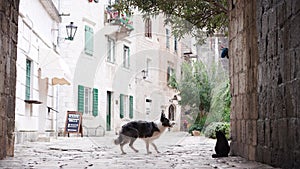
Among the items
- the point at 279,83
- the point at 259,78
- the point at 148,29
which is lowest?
the point at 279,83

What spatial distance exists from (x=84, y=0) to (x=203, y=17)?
1109 centimetres

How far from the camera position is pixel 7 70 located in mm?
6953

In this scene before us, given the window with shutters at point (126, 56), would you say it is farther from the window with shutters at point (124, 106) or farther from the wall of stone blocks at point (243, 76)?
the wall of stone blocks at point (243, 76)

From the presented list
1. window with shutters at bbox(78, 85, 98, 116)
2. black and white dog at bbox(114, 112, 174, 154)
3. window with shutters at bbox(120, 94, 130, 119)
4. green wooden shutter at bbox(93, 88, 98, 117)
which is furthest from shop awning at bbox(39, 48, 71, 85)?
window with shutters at bbox(120, 94, 130, 119)

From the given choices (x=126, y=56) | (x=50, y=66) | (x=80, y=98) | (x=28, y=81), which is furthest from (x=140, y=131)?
(x=126, y=56)

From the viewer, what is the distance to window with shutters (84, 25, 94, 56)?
22500 mm

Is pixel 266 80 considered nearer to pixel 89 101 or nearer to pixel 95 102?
pixel 89 101

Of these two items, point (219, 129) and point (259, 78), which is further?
point (219, 129)

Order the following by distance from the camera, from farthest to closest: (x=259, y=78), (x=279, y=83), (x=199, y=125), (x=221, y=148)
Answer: (x=199, y=125) < (x=221, y=148) < (x=259, y=78) < (x=279, y=83)

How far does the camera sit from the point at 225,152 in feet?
25.4

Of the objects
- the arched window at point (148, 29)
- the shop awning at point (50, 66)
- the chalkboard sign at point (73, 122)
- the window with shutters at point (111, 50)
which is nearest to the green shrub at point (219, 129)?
the chalkboard sign at point (73, 122)

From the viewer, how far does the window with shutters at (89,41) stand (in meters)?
22.5

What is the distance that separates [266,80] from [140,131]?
143 inches

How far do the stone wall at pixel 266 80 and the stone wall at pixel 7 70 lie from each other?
3.22 m
